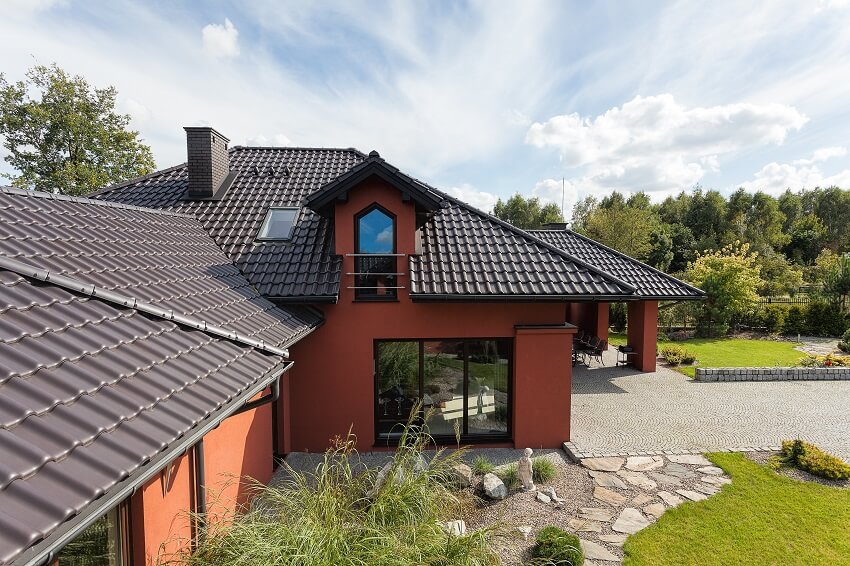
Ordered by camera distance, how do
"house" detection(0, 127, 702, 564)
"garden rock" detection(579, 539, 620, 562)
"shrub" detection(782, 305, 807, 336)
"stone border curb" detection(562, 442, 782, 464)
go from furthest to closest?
"shrub" detection(782, 305, 807, 336), "stone border curb" detection(562, 442, 782, 464), "garden rock" detection(579, 539, 620, 562), "house" detection(0, 127, 702, 564)

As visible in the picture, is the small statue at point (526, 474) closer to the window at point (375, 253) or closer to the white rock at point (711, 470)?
the white rock at point (711, 470)

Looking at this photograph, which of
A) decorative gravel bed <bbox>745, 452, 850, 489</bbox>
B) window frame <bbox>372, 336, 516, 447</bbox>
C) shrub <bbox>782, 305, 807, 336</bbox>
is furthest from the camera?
shrub <bbox>782, 305, 807, 336</bbox>

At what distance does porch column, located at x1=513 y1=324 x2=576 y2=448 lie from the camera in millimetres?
8859

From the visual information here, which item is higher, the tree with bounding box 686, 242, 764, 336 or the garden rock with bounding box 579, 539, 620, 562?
the tree with bounding box 686, 242, 764, 336

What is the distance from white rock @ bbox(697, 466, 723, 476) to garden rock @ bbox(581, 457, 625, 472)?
1418 millimetres

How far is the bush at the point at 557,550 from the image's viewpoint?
5.15 m

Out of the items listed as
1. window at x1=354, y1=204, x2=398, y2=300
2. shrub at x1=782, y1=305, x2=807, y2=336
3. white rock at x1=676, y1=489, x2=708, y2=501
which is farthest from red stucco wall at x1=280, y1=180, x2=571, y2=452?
shrub at x1=782, y1=305, x2=807, y2=336

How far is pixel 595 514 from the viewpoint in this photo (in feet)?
21.5

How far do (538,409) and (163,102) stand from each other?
1260 cm

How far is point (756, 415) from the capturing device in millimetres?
11062

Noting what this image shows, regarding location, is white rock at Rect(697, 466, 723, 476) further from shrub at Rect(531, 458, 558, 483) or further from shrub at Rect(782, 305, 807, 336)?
shrub at Rect(782, 305, 807, 336)

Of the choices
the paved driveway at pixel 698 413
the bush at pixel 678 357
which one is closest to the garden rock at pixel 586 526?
the paved driveway at pixel 698 413

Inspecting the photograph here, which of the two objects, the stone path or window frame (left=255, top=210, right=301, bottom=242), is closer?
the stone path

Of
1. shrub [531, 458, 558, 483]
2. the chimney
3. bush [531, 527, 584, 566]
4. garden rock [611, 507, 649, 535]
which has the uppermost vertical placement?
the chimney
